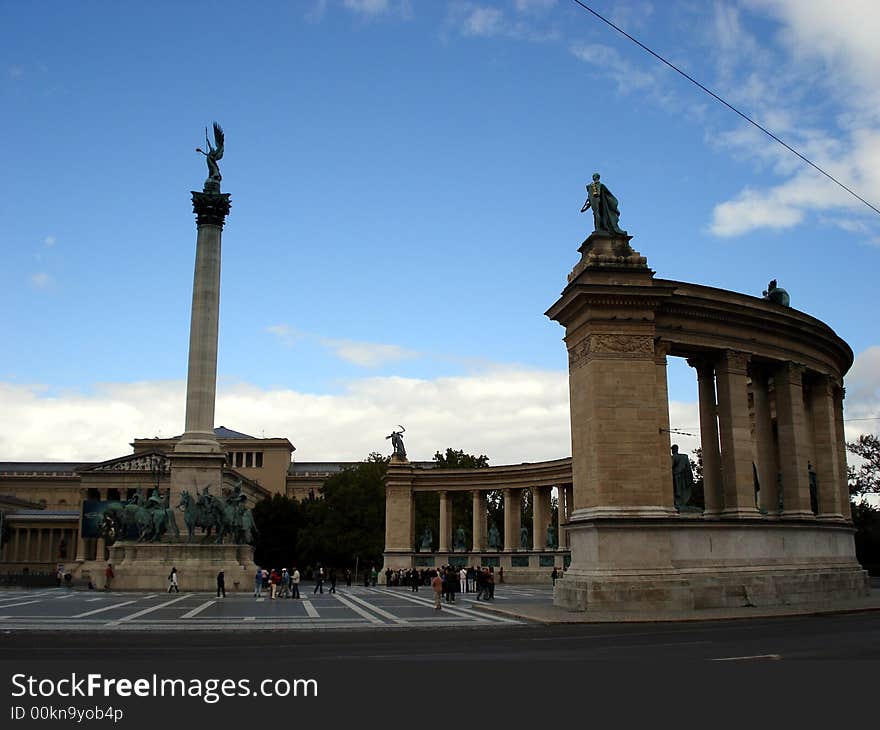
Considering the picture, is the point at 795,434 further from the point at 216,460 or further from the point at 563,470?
the point at 216,460

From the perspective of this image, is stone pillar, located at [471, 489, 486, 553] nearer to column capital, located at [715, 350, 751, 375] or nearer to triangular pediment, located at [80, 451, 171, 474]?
column capital, located at [715, 350, 751, 375]

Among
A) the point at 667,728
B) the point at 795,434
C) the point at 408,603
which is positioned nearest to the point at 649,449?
the point at 795,434

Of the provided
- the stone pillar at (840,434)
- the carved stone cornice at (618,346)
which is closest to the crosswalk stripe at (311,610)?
the carved stone cornice at (618,346)

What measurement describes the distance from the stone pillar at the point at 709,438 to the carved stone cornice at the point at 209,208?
37.4 m

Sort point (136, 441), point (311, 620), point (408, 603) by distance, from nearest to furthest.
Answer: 1. point (311, 620)
2. point (408, 603)
3. point (136, 441)

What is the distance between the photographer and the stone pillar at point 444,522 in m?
74.3

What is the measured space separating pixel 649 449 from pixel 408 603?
15.7 m

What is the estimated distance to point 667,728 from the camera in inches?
365

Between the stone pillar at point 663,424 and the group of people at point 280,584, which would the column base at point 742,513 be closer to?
the stone pillar at point 663,424

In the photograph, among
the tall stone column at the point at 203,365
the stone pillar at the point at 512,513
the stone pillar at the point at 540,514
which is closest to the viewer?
the tall stone column at the point at 203,365

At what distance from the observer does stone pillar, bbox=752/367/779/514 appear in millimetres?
36719

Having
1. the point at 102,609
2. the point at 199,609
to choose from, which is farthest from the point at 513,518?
the point at 102,609

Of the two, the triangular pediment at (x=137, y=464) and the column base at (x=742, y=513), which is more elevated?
the triangular pediment at (x=137, y=464)

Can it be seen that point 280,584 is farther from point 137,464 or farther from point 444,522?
point 137,464
